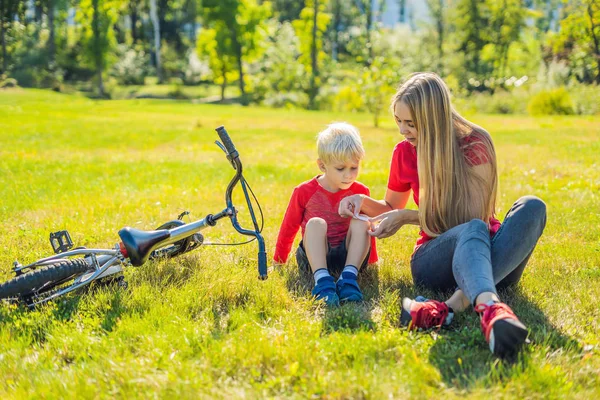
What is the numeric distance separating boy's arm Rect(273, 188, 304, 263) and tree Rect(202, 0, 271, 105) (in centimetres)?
3509

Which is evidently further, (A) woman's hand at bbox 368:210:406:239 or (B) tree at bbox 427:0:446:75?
(B) tree at bbox 427:0:446:75

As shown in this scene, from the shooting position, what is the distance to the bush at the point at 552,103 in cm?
2570

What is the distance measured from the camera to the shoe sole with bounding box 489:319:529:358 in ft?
9.89

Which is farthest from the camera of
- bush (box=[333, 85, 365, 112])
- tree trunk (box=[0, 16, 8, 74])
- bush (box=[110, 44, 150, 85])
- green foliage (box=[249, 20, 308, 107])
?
bush (box=[110, 44, 150, 85])

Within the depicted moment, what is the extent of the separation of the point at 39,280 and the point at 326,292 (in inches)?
72.6

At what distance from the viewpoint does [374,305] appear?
4012 mm

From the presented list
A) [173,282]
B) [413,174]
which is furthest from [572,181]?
[173,282]

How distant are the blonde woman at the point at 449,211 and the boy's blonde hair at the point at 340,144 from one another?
30cm

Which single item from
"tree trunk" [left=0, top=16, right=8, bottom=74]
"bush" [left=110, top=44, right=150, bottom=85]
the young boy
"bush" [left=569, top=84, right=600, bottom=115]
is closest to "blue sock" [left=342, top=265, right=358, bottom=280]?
the young boy

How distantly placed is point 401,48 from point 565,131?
3493 cm

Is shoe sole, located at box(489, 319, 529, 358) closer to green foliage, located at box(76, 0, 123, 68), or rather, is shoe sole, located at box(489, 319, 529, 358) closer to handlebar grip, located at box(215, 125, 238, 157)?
handlebar grip, located at box(215, 125, 238, 157)

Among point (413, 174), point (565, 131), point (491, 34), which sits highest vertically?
point (491, 34)

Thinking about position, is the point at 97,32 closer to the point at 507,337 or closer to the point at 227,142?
the point at 227,142

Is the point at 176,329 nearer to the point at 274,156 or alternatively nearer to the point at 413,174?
the point at 413,174
